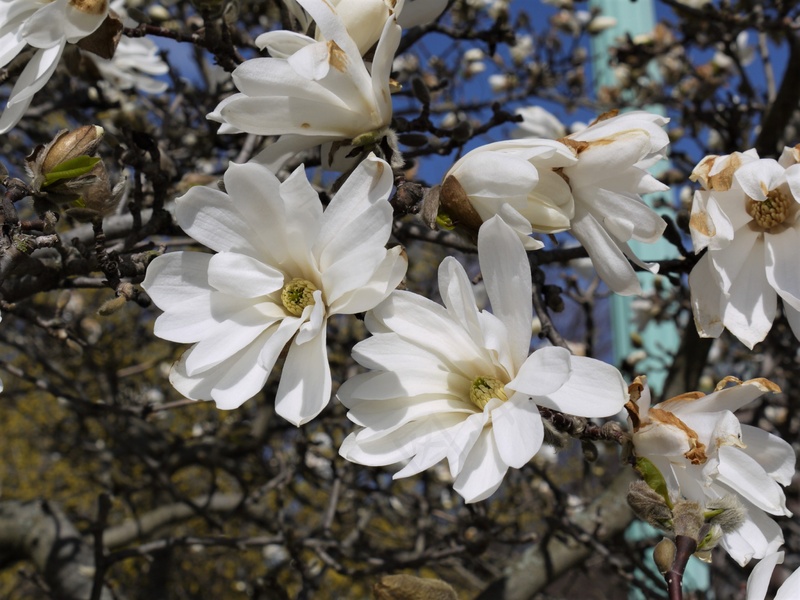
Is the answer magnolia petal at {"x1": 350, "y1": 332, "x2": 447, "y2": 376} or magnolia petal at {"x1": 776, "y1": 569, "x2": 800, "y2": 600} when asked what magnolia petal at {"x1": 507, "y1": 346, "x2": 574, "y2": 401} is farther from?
magnolia petal at {"x1": 776, "y1": 569, "x2": 800, "y2": 600}

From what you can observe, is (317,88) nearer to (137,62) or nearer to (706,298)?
(706,298)

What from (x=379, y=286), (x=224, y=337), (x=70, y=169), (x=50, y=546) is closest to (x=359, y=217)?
(x=379, y=286)

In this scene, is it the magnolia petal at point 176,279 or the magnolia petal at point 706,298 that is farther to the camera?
the magnolia petal at point 706,298

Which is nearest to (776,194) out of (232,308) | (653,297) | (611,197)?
(611,197)

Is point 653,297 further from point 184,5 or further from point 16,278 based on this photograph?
point 16,278

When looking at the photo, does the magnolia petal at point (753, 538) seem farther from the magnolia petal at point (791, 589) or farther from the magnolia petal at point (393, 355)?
the magnolia petal at point (393, 355)

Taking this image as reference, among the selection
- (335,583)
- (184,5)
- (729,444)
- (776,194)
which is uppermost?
(776,194)

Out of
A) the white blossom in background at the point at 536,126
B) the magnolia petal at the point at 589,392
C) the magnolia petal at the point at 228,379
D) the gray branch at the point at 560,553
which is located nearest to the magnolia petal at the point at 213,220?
the magnolia petal at the point at 228,379
